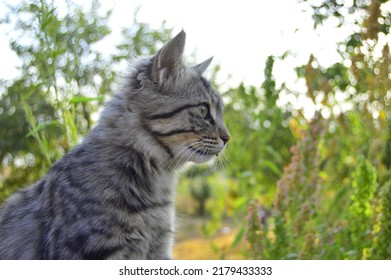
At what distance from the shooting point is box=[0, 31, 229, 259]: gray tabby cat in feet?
6.72

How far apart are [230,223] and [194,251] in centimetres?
156

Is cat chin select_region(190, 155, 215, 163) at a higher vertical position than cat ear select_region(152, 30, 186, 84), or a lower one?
lower

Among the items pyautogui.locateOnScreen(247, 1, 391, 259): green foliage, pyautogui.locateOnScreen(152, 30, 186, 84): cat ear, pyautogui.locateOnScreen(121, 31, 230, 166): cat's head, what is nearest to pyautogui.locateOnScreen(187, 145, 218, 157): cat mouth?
pyautogui.locateOnScreen(121, 31, 230, 166): cat's head

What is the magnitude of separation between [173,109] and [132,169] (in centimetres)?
30

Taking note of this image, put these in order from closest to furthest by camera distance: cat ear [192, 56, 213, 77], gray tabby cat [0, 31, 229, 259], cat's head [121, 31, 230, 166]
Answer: gray tabby cat [0, 31, 229, 259] < cat's head [121, 31, 230, 166] < cat ear [192, 56, 213, 77]

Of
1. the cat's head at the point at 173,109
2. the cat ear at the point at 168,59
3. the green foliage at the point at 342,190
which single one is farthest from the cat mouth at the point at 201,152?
the green foliage at the point at 342,190

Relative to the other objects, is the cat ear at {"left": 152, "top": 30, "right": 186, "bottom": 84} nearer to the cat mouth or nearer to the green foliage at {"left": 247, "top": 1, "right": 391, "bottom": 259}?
the cat mouth

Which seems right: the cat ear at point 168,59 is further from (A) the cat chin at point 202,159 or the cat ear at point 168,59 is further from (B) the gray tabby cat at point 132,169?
(A) the cat chin at point 202,159

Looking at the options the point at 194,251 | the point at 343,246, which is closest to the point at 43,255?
the point at 343,246

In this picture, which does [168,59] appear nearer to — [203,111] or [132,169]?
[203,111]

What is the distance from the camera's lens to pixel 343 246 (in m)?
2.89

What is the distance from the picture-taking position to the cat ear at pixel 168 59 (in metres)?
2.14

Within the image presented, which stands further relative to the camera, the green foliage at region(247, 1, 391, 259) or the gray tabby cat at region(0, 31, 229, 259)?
the green foliage at region(247, 1, 391, 259)

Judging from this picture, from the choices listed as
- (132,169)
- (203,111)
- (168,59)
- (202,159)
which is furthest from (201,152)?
(168,59)
